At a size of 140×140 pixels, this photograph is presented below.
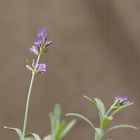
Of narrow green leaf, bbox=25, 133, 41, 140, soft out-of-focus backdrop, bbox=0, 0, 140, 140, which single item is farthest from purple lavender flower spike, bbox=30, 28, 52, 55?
soft out-of-focus backdrop, bbox=0, 0, 140, 140

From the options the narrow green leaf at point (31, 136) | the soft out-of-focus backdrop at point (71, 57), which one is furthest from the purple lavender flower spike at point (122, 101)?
the soft out-of-focus backdrop at point (71, 57)

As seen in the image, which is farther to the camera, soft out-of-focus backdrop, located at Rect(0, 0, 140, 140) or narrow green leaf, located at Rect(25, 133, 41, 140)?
soft out-of-focus backdrop, located at Rect(0, 0, 140, 140)

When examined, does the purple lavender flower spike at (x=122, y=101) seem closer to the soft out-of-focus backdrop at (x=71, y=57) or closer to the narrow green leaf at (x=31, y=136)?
the narrow green leaf at (x=31, y=136)

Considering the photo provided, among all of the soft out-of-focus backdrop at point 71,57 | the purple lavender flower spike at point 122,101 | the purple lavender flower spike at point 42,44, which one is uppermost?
the soft out-of-focus backdrop at point 71,57

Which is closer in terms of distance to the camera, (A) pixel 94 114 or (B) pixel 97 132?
(B) pixel 97 132

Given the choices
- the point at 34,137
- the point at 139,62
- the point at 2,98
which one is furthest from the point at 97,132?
the point at 139,62

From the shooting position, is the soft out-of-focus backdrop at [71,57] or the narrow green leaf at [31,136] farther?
the soft out-of-focus backdrop at [71,57]

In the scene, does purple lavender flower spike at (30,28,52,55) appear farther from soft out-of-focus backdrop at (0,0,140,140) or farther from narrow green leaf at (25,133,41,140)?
soft out-of-focus backdrop at (0,0,140,140)

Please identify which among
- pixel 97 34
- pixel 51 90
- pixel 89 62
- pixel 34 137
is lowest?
pixel 34 137

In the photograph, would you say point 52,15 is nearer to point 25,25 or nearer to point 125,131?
point 25,25
